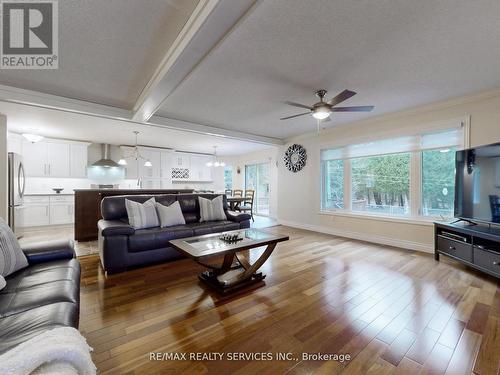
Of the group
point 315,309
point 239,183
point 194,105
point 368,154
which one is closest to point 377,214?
point 368,154

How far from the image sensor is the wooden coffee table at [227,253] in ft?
6.97

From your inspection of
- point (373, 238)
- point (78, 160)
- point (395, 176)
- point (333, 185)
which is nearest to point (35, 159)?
point (78, 160)

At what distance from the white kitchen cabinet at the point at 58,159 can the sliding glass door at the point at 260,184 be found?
18.6 ft

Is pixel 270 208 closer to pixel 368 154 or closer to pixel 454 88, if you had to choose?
pixel 368 154

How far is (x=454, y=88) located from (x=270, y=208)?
5.56 m

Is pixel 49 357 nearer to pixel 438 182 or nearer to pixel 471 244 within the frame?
pixel 471 244

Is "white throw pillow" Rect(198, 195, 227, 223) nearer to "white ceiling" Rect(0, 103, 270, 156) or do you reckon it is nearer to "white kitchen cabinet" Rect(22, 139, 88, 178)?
"white ceiling" Rect(0, 103, 270, 156)

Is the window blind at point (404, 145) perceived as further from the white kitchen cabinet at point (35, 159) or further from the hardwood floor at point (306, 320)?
the white kitchen cabinet at point (35, 159)

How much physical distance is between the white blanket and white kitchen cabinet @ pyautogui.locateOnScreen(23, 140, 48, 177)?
6.83m

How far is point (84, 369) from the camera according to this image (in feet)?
2.49

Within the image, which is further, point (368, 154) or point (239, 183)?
point (239, 183)

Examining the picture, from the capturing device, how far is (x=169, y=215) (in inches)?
136

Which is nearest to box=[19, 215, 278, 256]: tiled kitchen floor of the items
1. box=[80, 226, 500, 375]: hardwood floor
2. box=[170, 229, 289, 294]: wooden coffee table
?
box=[80, 226, 500, 375]: hardwood floor

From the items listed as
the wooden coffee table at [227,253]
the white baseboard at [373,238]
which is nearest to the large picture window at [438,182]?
the white baseboard at [373,238]
